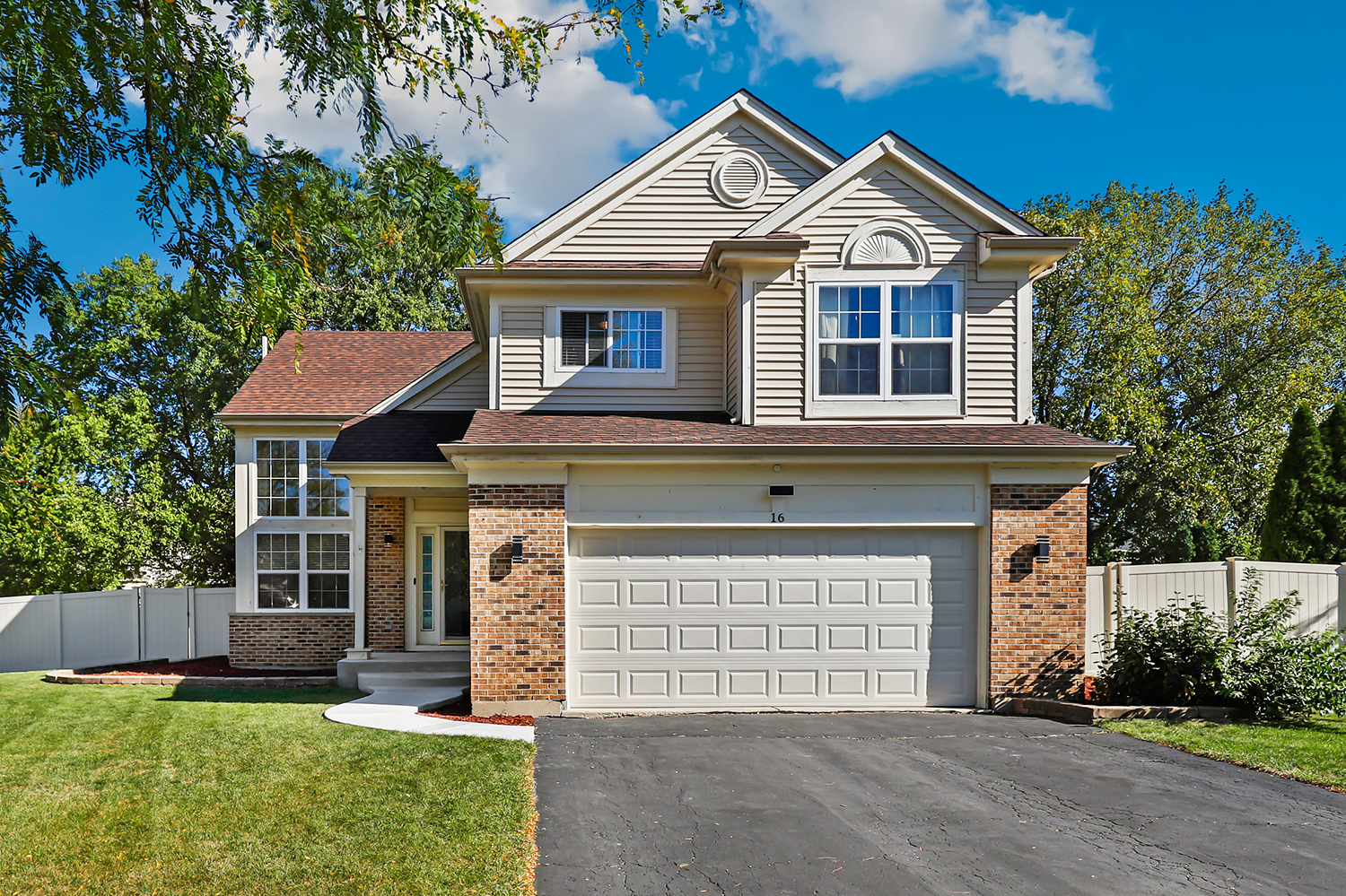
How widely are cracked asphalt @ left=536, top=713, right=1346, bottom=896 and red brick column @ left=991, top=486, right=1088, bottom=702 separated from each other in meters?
1.19

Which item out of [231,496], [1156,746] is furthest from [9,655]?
[1156,746]

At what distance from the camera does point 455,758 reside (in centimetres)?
804

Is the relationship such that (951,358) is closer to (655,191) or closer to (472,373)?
(655,191)

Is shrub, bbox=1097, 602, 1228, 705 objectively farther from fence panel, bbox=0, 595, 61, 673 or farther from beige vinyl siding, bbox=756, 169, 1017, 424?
fence panel, bbox=0, 595, 61, 673

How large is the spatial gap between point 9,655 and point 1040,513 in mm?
19333

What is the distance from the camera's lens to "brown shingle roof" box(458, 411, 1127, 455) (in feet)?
34.5

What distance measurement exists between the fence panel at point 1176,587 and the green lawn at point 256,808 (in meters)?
8.17

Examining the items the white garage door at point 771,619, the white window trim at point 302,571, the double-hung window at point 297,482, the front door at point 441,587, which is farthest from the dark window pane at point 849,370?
the double-hung window at point 297,482

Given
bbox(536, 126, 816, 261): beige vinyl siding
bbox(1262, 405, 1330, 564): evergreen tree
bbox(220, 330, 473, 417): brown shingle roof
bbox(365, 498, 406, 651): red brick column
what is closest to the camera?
bbox(536, 126, 816, 261): beige vinyl siding

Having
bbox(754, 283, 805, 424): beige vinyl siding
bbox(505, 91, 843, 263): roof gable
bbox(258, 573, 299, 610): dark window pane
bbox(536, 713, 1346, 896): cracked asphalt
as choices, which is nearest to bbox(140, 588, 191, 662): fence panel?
bbox(258, 573, 299, 610): dark window pane

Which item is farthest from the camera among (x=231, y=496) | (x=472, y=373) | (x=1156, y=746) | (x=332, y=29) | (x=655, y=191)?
(x=231, y=496)

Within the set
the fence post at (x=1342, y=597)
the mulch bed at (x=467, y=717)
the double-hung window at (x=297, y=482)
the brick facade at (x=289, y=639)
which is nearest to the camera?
the mulch bed at (x=467, y=717)

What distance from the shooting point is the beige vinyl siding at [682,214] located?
1274cm

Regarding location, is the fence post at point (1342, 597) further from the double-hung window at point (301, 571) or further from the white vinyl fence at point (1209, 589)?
the double-hung window at point (301, 571)
